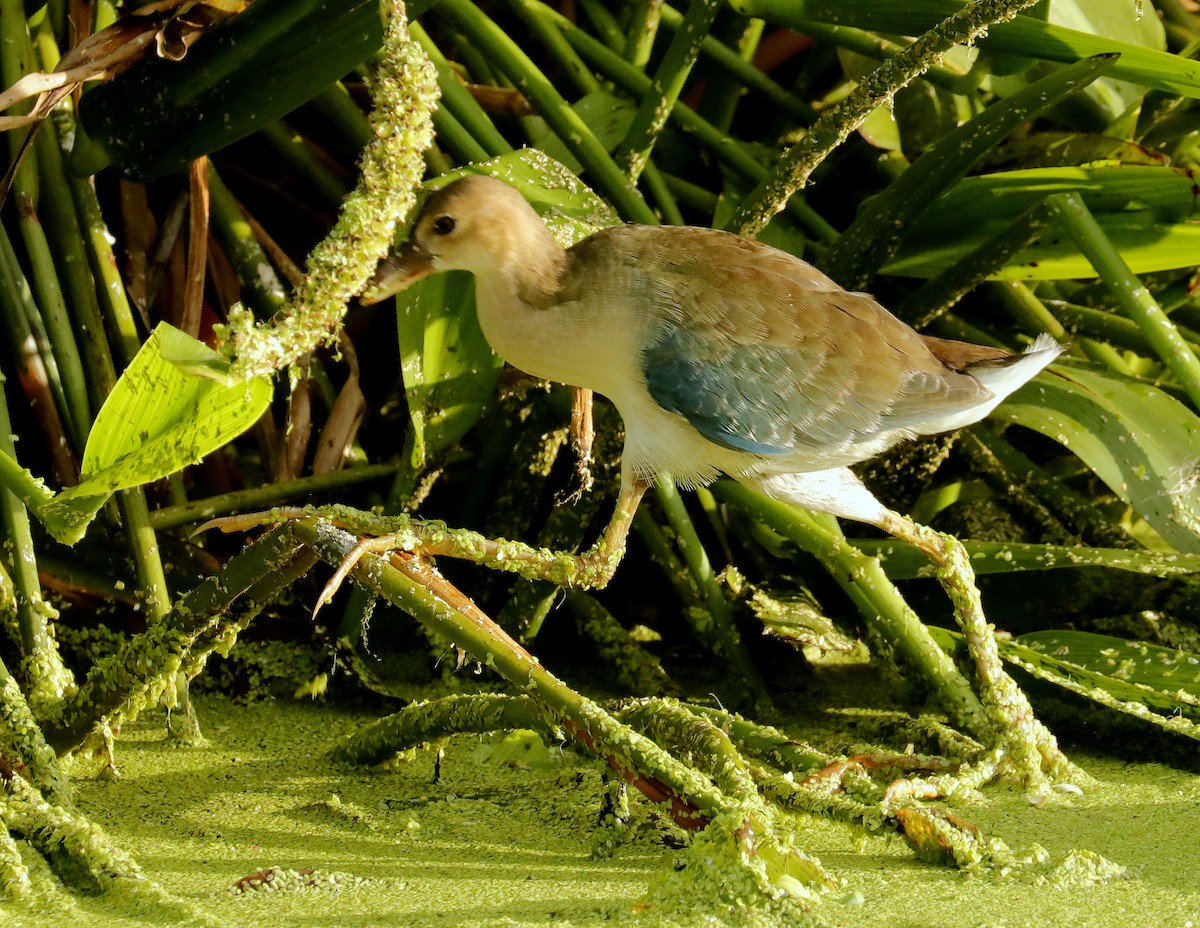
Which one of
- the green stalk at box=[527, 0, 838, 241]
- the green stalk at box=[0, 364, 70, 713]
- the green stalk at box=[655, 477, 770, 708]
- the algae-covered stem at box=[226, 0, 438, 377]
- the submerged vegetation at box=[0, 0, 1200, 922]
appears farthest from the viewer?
the green stalk at box=[527, 0, 838, 241]

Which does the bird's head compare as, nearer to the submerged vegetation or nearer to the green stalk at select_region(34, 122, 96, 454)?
the submerged vegetation

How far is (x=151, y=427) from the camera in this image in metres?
1.37

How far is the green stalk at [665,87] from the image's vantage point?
2.26 metres

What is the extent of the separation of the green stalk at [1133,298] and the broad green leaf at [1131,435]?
13 cm

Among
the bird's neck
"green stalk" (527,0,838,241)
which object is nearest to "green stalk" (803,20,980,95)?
"green stalk" (527,0,838,241)

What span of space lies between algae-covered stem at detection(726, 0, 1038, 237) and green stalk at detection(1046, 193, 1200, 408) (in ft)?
1.39

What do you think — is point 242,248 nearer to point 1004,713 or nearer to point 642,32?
point 642,32

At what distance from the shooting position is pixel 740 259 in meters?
1.97

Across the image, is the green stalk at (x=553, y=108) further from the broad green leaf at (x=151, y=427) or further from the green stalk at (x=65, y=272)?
the broad green leaf at (x=151, y=427)

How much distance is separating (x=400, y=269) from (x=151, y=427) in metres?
0.68

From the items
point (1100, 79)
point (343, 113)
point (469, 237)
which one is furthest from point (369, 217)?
point (1100, 79)

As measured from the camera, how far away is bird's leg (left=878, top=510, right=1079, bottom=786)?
73.0 inches

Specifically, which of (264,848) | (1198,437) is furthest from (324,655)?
(1198,437)

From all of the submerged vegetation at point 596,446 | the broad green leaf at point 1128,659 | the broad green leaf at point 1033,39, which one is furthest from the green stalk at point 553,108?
the broad green leaf at point 1128,659
